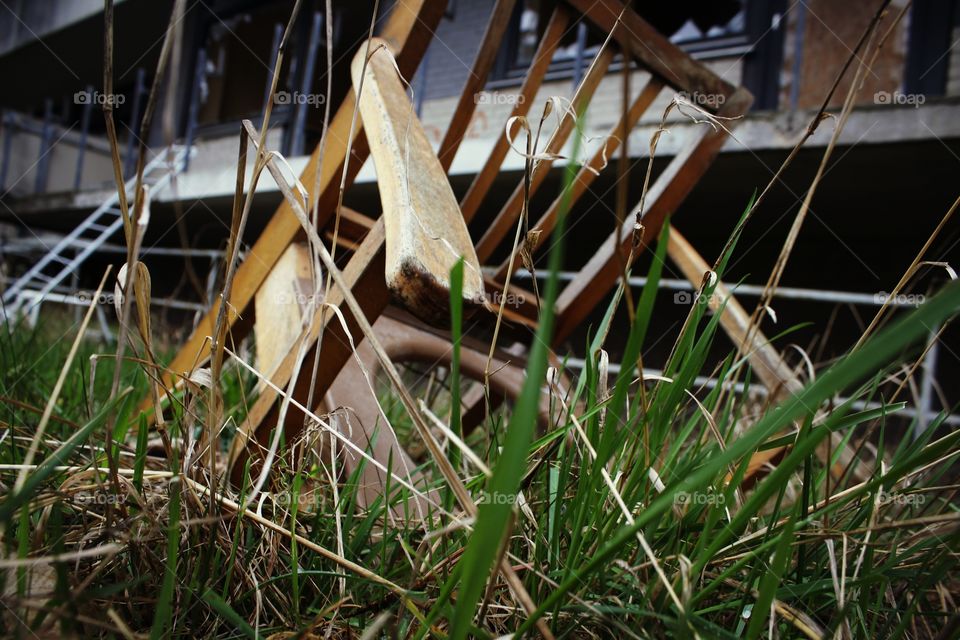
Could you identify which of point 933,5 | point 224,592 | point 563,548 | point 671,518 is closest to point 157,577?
point 224,592

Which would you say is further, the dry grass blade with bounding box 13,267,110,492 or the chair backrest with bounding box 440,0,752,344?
the chair backrest with bounding box 440,0,752,344

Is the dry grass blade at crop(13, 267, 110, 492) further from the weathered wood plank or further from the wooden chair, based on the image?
the weathered wood plank

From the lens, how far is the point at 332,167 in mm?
1075

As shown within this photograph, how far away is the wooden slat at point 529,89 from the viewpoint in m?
1.19

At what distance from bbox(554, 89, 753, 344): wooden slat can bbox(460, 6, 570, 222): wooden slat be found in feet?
0.92

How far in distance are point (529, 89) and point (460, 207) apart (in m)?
0.34

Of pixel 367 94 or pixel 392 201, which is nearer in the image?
pixel 392 201

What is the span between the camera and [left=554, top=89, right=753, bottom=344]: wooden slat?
1396 mm


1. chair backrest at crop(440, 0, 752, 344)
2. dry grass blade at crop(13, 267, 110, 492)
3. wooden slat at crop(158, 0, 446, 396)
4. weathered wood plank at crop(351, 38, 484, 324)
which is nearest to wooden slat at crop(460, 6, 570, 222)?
chair backrest at crop(440, 0, 752, 344)

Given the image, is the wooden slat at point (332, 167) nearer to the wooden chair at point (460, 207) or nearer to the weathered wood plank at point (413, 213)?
the wooden chair at point (460, 207)

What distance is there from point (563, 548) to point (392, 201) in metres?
0.37

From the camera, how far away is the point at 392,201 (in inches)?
23.4

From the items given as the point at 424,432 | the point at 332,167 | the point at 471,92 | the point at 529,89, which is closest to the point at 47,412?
the point at 424,432

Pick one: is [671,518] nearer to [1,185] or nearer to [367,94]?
[367,94]
